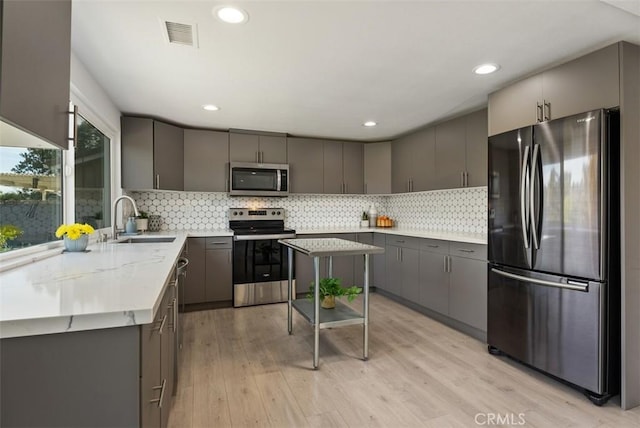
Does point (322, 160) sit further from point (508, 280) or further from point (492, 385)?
point (492, 385)

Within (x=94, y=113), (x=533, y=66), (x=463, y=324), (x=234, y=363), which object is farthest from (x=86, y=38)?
(x=463, y=324)

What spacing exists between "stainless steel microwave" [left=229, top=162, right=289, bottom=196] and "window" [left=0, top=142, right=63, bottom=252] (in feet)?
6.89

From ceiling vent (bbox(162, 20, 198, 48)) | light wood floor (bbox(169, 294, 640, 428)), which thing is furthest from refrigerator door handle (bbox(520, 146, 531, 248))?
ceiling vent (bbox(162, 20, 198, 48))

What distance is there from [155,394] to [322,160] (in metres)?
3.92

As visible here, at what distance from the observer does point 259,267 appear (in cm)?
413

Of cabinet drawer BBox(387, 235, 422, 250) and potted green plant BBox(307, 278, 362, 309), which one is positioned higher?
cabinet drawer BBox(387, 235, 422, 250)

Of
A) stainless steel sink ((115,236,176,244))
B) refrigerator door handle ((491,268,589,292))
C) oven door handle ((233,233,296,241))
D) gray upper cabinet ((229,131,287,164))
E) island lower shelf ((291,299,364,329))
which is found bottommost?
island lower shelf ((291,299,364,329))

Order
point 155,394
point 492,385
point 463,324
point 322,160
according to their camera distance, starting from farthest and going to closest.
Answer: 1. point 322,160
2. point 463,324
3. point 492,385
4. point 155,394

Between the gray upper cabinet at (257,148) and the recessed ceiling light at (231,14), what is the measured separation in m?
2.58

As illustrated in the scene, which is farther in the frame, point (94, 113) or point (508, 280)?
point (94, 113)

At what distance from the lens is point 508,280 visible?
8.27 feet

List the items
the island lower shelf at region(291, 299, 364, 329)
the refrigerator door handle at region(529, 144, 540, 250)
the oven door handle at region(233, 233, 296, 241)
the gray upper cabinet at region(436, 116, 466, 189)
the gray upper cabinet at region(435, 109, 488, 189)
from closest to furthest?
the refrigerator door handle at region(529, 144, 540, 250) < the island lower shelf at region(291, 299, 364, 329) < the gray upper cabinet at region(435, 109, 488, 189) < the gray upper cabinet at region(436, 116, 466, 189) < the oven door handle at region(233, 233, 296, 241)

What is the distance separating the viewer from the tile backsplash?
389 cm

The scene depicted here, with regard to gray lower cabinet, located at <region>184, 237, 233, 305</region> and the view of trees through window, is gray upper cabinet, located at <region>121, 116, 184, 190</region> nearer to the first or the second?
the view of trees through window
